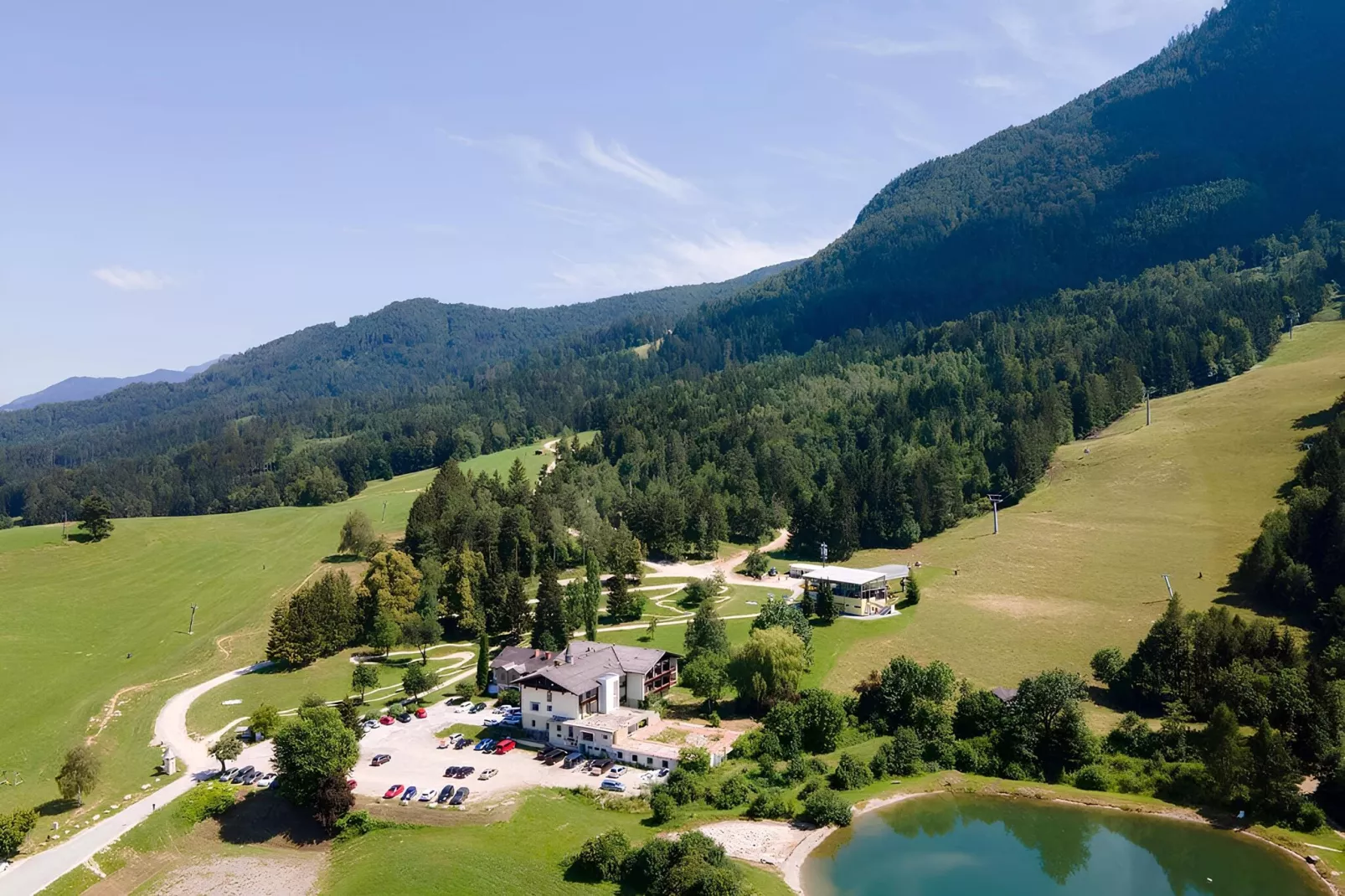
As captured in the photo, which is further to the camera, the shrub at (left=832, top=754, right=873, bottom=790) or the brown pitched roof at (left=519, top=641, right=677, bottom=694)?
the brown pitched roof at (left=519, top=641, right=677, bottom=694)

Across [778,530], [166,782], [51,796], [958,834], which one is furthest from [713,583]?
[51,796]

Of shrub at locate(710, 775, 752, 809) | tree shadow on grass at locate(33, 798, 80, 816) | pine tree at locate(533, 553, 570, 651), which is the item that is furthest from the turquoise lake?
tree shadow on grass at locate(33, 798, 80, 816)

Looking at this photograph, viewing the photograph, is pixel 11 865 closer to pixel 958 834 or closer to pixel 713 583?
pixel 958 834

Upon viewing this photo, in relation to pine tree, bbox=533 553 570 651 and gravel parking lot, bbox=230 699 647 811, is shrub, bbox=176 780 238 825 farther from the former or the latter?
pine tree, bbox=533 553 570 651

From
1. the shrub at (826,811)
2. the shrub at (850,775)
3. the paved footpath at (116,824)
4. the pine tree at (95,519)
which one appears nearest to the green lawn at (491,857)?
the shrub at (826,811)

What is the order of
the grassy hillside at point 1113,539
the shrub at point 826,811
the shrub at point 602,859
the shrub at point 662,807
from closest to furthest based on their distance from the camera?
the shrub at point 602,859
the shrub at point 826,811
the shrub at point 662,807
the grassy hillside at point 1113,539

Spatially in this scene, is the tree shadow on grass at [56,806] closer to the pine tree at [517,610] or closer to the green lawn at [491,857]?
the green lawn at [491,857]
